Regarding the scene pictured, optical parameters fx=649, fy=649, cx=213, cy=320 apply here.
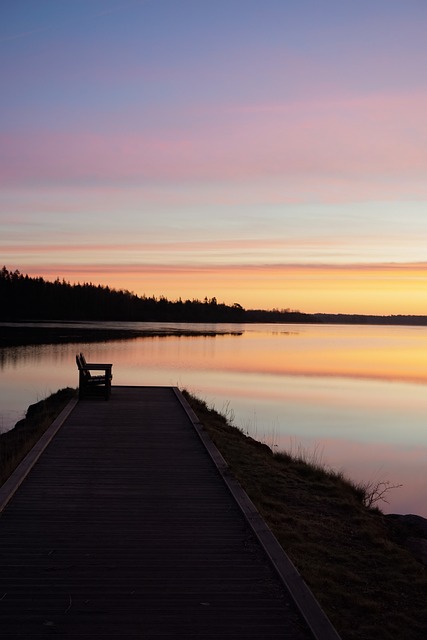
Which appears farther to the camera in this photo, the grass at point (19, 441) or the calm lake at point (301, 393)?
the calm lake at point (301, 393)

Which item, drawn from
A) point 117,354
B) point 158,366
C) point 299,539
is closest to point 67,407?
point 299,539

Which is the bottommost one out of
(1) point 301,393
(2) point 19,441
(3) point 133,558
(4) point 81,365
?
(1) point 301,393

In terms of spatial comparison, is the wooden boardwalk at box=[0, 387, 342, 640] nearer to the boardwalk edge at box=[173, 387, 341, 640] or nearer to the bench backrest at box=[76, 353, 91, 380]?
the boardwalk edge at box=[173, 387, 341, 640]

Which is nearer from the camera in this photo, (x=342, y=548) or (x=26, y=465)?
(x=342, y=548)

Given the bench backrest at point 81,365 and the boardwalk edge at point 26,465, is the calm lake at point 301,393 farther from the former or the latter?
the boardwalk edge at point 26,465

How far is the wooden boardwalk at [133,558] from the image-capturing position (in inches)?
141

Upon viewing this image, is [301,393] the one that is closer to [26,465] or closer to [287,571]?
[26,465]

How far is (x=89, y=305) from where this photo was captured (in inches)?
4498

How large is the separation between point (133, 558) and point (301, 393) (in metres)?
17.6

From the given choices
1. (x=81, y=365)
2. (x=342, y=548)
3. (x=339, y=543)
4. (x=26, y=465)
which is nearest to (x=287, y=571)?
(x=342, y=548)

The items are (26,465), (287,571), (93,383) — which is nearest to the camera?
(287,571)

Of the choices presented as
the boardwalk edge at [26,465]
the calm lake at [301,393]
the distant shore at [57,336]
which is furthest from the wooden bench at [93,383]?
the distant shore at [57,336]

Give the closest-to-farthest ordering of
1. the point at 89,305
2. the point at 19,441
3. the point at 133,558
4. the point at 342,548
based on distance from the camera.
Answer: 1. the point at 133,558
2. the point at 342,548
3. the point at 19,441
4. the point at 89,305

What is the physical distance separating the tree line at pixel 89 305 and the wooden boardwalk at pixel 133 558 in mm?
92127
